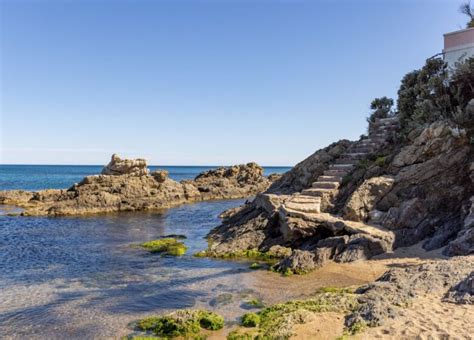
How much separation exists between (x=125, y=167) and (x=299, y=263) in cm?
3777

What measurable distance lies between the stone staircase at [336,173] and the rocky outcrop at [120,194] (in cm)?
2627

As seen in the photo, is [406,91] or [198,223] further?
[198,223]

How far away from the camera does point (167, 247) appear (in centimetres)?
2262

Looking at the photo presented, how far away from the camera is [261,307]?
12.5 metres

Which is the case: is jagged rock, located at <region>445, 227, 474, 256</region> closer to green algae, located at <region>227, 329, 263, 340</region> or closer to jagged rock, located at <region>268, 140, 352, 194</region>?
green algae, located at <region>227, 329, 263, 340</region>

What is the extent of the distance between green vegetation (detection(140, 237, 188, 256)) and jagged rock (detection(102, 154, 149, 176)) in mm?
27047

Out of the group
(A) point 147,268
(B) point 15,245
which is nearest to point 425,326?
(A) point 147,268

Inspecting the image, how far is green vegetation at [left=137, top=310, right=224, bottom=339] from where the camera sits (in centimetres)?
1065

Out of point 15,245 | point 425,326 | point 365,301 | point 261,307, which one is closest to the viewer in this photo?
point 425,326

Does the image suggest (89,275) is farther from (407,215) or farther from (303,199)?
(407,215)

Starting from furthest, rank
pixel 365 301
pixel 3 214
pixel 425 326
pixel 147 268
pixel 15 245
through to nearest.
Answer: pixel 3 214, pixel 15 245, pixel 147 268, pixel 365 301, pixel 425 326

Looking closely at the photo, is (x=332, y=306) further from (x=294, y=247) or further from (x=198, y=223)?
(x=198, y=223)

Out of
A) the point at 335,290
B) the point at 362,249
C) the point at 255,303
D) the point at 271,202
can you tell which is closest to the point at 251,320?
the point at 255,303

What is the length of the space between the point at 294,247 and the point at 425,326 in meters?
10.7
